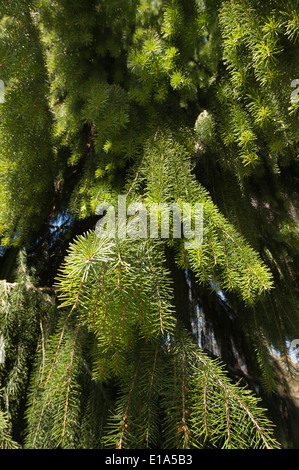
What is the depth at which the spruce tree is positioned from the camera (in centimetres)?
50

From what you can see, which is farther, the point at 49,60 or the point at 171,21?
the point at 49,60

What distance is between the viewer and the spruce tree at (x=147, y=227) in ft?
1.65

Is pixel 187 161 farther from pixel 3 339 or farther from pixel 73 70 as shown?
pixel 3 339

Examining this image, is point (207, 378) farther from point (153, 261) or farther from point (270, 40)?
point (270, 40)

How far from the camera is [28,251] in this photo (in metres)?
1.11

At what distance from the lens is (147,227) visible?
1.84 feet

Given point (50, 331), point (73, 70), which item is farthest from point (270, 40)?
point (50, 331)

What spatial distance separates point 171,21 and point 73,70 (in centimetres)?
36

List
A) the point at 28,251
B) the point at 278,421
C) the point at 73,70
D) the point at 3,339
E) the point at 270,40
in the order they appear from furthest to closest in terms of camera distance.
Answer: the point at 28,251
the point at 278,421
the point at 73,70
the point at 3,339
the point at 270,40

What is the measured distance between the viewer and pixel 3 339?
72cm

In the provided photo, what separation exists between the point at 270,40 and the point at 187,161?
313 millimetres

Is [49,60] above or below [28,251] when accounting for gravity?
above

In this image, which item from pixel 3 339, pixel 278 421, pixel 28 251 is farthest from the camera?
pixel 28 251

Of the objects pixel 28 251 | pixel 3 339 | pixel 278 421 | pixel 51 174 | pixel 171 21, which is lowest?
pixel 278 421
